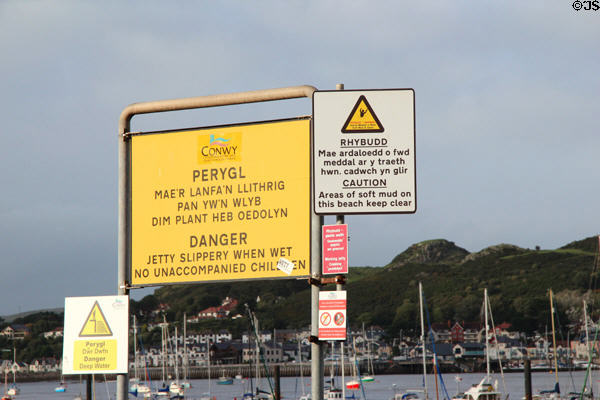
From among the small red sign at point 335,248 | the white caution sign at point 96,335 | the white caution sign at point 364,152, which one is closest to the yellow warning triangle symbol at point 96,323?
the white caution sign at point 96,335

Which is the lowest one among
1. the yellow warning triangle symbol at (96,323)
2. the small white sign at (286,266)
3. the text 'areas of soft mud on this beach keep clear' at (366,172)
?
the yellow warning triangle symbol at (96,323)

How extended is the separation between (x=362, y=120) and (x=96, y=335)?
4.84 m

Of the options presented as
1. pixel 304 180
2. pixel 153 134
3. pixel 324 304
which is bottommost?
pixel 324 304

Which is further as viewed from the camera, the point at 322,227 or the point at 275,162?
the point at 275,162

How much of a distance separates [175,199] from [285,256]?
70.7 inches

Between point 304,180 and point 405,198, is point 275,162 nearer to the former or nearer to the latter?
point 304,180

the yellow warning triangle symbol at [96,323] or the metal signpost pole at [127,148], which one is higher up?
the metal signpost pole at [127,148]

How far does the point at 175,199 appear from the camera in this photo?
11633mm

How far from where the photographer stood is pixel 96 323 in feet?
38.8

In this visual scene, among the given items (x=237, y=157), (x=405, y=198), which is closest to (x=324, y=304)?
(x=405, y=198)

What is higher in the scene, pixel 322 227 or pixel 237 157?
pixel 237 157

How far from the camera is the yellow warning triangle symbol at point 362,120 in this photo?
1018 centimetres

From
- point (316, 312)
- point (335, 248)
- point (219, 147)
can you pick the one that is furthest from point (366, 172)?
point (219, 147)

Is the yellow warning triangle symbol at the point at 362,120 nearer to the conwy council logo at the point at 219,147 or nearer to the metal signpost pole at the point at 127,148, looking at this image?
the metal signpost pole at the point at 127,148
